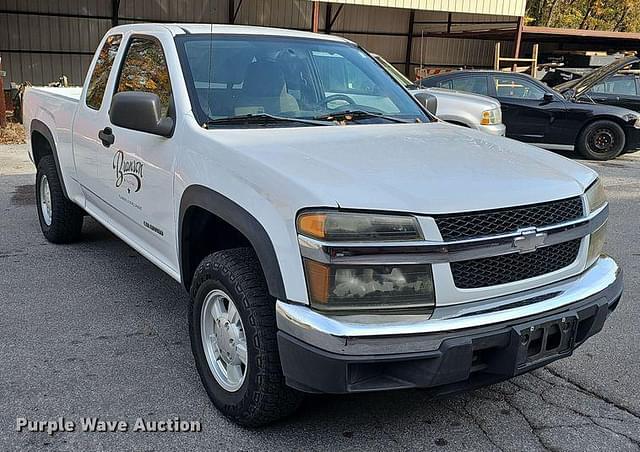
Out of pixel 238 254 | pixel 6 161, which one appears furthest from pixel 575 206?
pixel 6 161

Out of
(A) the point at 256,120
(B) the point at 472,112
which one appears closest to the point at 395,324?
(A) the point at 256,120

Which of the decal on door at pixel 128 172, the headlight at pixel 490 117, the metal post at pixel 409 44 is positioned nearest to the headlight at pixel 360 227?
the decal on door at pixel 128 172

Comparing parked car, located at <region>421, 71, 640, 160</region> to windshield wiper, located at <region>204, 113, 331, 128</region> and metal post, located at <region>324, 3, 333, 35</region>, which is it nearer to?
windshield wiper, located at <region>204, 113, 331, 128</region>

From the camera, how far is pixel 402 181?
102 inches

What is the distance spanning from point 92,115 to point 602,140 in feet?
34.2

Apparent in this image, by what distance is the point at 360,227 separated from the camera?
93.7 inches

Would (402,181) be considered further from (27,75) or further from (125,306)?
(27,75)

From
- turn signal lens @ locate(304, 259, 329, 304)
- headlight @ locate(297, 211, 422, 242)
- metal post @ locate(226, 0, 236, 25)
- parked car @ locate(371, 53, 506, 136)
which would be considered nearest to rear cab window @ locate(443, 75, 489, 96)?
parked car @ locate(371, 53, 506, 136)

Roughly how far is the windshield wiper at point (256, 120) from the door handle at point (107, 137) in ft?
3.59

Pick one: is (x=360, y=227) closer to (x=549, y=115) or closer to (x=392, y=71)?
(x=392, y=71)

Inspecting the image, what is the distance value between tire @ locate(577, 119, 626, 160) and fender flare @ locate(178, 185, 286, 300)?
10653 mm

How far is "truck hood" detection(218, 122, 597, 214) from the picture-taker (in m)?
2.46

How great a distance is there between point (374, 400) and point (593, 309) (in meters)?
1.16

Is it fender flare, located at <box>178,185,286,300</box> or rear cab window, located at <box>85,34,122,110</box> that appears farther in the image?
rear cab window, located at <box>85,34,122,110</box>
